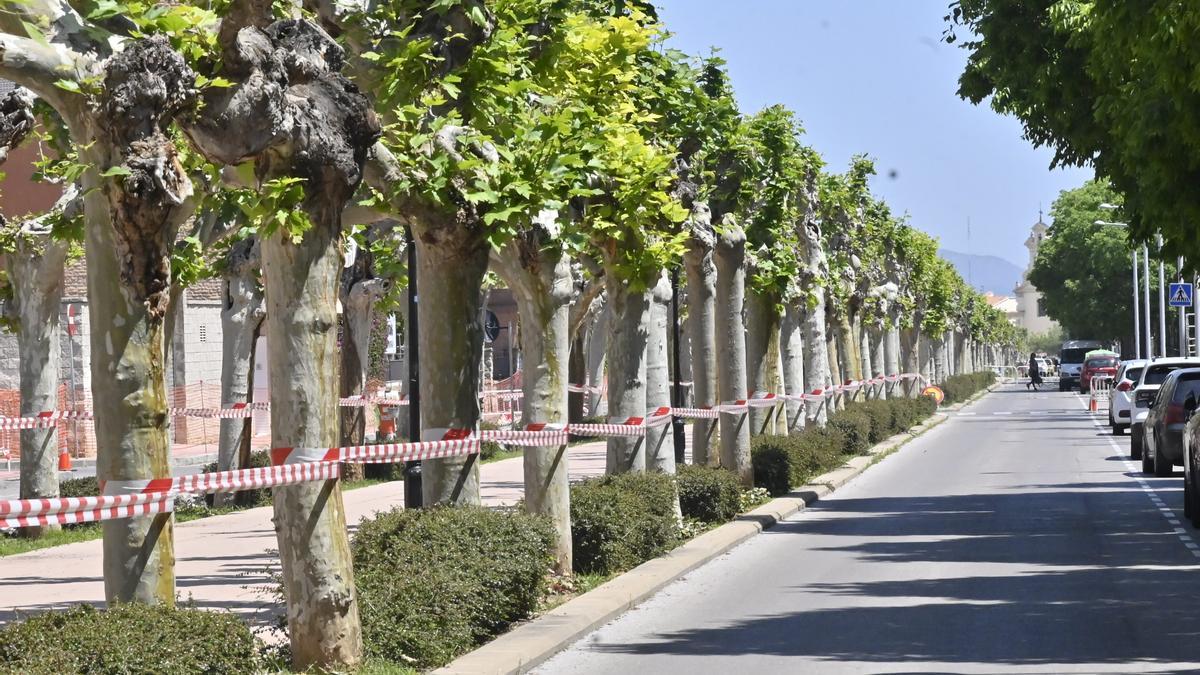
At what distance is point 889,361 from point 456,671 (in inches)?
2213

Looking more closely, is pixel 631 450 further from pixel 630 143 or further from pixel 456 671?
pixel 456 671

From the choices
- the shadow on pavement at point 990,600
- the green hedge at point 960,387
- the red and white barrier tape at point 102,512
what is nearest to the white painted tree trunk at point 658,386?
the shadow on pavement at point 990,600

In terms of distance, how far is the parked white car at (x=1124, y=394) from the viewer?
47.2 m

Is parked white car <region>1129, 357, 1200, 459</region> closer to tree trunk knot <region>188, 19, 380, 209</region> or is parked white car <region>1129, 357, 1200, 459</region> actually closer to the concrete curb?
the concrete curb

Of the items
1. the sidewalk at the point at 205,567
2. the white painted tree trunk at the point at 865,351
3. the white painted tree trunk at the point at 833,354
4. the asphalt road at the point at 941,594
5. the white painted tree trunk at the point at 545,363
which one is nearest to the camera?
the asphalt road at the point at 941,594

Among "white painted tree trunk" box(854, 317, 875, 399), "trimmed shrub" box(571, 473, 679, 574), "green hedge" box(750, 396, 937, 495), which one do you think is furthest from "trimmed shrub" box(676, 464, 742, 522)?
"white painted tree trunk" box(854, 317, 875, 399)

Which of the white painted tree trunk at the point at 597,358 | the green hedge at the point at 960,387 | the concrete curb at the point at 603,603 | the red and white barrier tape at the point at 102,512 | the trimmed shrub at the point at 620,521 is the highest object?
the white painted tree trunk at the point at 597,358

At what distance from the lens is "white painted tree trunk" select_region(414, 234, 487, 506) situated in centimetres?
1550

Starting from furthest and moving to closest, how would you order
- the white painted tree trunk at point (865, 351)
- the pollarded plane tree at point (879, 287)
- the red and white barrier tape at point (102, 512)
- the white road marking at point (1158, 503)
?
the white painted tree trunk at point (865, 351), the pollarded plane tree at point (879, 287), the white road marking at point (1158, 503), the red and white barrier tape at point (102, 512)

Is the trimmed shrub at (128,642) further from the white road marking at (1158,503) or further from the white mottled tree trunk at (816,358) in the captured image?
the white mottled tree trunk at (816,358)

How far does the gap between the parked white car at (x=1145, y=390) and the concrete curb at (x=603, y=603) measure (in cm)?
1314

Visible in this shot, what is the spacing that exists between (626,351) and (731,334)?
6100mm

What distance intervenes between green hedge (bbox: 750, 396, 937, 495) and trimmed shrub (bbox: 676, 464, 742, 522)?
4265 mm

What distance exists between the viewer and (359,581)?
12.8 m
